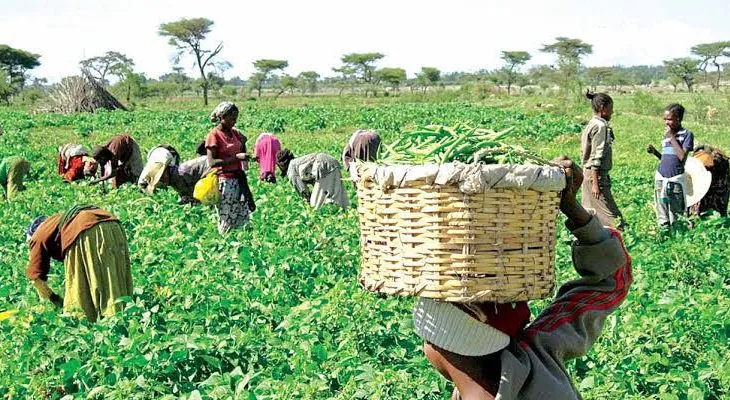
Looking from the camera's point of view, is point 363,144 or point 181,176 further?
point 181,176

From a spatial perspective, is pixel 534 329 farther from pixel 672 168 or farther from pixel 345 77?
pixel 345 77

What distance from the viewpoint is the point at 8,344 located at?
4.85 meters

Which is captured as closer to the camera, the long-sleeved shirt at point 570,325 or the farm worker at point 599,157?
the long-sleeved shirt at point 570,325

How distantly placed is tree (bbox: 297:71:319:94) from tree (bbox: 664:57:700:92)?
31734mm

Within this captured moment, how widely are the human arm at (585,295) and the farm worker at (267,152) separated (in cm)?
893

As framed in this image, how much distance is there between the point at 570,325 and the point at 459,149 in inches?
26.1

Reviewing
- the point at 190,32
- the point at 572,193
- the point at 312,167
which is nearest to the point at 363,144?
the point at 312,167

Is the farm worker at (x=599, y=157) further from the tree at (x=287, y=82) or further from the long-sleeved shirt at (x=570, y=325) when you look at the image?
the tree at (x=287, y=82)

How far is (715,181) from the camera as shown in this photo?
8695mm

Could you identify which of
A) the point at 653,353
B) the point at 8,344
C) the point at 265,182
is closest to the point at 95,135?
the point at 265,182

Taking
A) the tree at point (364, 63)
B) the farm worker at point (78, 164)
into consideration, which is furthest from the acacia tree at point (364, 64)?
the farm worker at point (78, 164)

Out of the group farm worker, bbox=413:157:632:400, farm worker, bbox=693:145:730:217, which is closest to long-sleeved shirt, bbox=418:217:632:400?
farm worker, bbox=413:157:632:400

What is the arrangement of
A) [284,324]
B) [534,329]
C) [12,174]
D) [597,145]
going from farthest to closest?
[12,174], [597,145], [284,324], [534,329]

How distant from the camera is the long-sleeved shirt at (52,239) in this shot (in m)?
5.24
